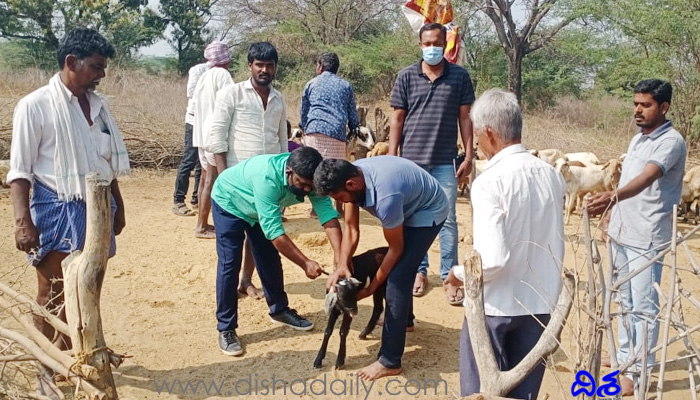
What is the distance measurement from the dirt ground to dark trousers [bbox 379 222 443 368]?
0.28 metres

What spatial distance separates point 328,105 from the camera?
18.9 ft

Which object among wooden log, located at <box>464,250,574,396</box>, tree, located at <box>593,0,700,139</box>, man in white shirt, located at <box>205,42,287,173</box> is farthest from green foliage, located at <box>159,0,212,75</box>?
wooden log, located at <box>464,250,574,396</box>

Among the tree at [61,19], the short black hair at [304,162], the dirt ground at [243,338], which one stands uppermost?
the tree at [61,19]

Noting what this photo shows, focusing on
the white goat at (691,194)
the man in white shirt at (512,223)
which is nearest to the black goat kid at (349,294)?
the man in white shirt at (512,223)

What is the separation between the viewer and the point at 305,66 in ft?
75.2

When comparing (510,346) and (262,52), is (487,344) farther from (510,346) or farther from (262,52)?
(262,52)

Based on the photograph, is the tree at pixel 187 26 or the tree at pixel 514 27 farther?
the tree at pixel 187 26

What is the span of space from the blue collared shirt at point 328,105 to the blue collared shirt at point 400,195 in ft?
8.00

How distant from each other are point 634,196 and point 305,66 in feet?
66.8

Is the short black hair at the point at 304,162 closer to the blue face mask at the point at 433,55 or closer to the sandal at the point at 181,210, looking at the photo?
the blue face mask at the point at 433,55

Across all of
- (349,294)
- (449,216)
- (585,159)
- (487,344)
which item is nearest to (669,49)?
(585,159)

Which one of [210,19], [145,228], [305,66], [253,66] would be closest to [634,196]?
[253,66]

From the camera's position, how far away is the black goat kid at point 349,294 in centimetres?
352

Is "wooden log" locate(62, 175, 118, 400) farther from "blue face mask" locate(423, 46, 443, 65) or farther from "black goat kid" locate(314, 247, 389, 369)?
"blue face mask" locate(423, 46, 443, 65)
